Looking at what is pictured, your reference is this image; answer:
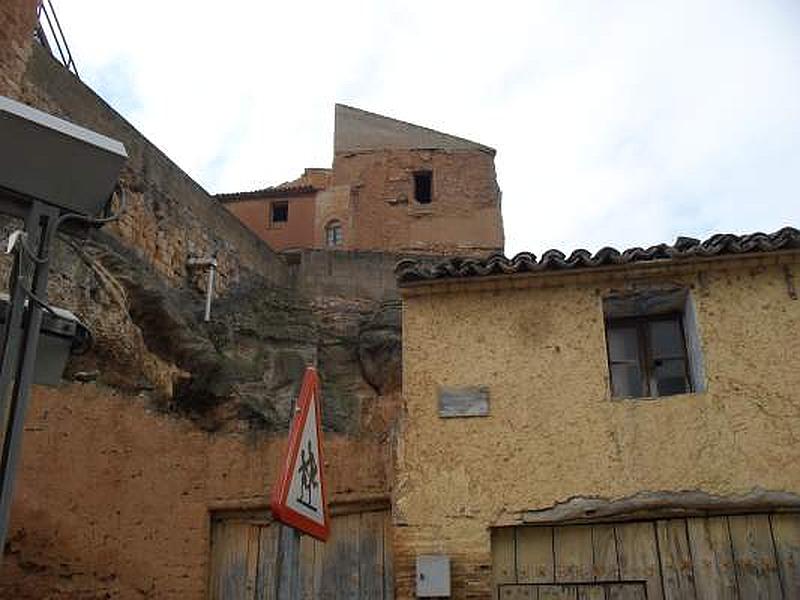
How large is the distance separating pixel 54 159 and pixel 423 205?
24048mm

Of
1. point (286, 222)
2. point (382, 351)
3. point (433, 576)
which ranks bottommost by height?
point (433, 576)

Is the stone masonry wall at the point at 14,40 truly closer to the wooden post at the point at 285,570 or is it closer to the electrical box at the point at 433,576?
the wooden post at the point at 285,570

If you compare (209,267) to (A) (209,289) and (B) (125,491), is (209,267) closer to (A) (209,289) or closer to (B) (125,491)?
(A) (209,289)

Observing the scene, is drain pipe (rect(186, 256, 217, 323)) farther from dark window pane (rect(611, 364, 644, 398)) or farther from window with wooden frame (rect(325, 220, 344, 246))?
dark window pane (rect(611, 364, 644, 398))

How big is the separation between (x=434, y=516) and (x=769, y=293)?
10.3 feet

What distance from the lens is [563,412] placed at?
7230 mm

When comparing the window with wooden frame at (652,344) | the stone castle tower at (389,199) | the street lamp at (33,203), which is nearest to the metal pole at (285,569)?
the window with wooden frame at (652,344)

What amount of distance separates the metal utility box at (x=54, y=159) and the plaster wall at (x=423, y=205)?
75.3ft

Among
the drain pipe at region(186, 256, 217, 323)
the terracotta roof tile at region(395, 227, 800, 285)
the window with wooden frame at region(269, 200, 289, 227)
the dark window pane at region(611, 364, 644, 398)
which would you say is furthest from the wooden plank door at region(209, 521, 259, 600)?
the window with wooden frame at region(269, 200, 289, 227)

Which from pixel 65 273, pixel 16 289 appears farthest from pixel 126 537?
pixel 65 273

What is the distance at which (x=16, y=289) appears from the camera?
128 inches

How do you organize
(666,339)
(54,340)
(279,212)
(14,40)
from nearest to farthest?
(54,340) → (666,339) → (14,40) → (279,212)

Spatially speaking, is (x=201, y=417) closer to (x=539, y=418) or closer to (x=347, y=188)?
(x=539, y=418)

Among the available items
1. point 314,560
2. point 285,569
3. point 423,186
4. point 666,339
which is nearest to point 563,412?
point 666,339
